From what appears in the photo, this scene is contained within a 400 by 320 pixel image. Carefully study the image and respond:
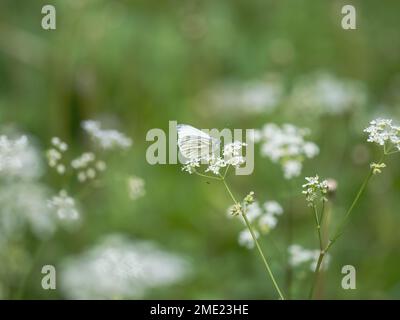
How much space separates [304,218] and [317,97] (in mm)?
893

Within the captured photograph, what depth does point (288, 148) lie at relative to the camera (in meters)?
3.24

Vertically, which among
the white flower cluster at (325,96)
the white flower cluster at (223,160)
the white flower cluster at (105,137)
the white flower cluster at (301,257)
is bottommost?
the white flower cluster at (301,257)

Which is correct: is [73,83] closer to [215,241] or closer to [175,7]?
[175,7]

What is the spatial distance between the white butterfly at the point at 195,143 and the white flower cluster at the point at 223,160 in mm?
88

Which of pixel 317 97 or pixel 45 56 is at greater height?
pixel 45 56

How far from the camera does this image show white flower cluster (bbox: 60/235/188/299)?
3670 mm

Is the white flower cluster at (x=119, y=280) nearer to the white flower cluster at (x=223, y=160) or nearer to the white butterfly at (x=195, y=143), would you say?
the white butterfly at (x=195, y=143)

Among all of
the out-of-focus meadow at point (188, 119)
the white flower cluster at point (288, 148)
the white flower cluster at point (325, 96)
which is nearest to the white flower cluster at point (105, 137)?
the white flower cluster at point (288, 148)

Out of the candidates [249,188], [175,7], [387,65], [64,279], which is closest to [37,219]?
[64,279]

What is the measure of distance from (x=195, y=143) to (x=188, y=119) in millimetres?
2790

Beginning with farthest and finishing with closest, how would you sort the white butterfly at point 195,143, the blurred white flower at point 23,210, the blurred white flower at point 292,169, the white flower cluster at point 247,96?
1. the white flower cluster at point 247,96
2. the blurred white flower at point 23,210
3. the blurred white flower at point 292,169
4. the white butterfly at point 195,143

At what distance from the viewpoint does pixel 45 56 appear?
5426 mm

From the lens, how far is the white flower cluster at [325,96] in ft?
15.5

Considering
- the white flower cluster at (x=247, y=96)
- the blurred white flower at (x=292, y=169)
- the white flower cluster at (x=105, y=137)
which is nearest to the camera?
the white flower cluster at (x=105, y=137)
